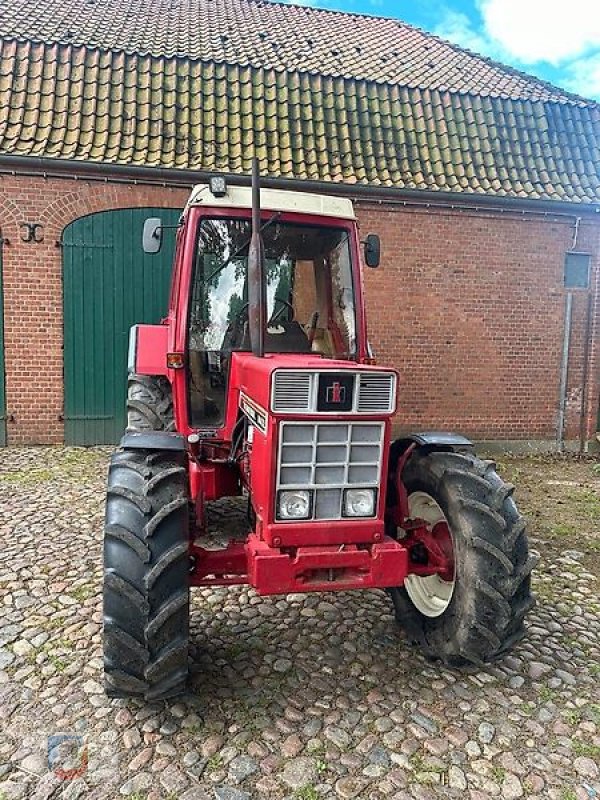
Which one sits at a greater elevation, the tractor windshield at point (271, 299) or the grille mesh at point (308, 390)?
the tractor windshield at point (271, 299)

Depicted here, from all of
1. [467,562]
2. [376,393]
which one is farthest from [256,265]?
[467,562]

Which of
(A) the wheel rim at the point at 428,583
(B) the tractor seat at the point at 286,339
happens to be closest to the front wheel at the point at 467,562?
(A) the wheel rim at the point at 428,583

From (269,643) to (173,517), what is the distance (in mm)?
1081

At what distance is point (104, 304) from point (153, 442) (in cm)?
556

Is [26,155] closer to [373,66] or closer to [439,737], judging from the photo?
[373,66]

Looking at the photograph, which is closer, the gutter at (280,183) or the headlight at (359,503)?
the headlight at (359,503)

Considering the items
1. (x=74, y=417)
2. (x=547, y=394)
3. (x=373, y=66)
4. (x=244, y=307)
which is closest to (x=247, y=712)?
(x=244, y=307)

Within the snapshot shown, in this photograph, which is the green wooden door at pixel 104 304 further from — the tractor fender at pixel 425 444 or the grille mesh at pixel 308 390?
the grille mesh at pixel 308 390

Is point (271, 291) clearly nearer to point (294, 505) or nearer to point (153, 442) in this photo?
point (153, 442)

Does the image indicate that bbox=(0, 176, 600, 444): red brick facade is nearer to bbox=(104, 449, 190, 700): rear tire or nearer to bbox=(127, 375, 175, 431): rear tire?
bbox=(127, 375, 175, 431): rear tire

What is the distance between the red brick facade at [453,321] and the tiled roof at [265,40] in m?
2.44

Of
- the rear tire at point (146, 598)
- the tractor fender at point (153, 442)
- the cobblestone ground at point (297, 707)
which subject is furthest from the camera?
the tractor fender at point (153, 442)

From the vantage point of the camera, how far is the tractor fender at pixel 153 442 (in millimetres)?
3025

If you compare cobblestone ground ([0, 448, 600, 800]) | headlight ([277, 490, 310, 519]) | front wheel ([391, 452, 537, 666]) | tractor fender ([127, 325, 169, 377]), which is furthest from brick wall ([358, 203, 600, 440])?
headlight ([277, 490, 310, 519])
